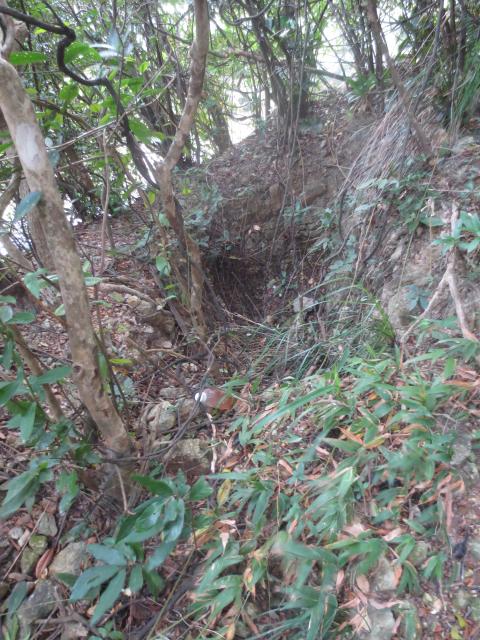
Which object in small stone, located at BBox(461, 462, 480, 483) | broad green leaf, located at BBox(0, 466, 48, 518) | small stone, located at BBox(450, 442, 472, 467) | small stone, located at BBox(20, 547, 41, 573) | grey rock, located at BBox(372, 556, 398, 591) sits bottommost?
grey rock, located at BBox(372, 556, 398, 591)

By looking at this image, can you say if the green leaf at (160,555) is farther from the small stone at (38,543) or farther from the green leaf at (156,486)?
the small stone at (38,543)

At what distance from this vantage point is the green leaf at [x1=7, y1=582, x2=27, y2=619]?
117cm

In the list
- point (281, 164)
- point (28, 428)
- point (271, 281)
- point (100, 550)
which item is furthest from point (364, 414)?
point (281, 164)

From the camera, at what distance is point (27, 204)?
98cm

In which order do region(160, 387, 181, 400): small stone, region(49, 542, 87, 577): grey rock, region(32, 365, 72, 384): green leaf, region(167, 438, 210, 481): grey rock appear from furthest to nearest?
region(160, 387, 181, 400): small stone → region(167, 438, 210, 481): grey rock → region(49, 542, 87, 577): grey rock → region(32, 365, 72, 384): green leaf

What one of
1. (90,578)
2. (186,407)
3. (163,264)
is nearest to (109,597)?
(90,578)


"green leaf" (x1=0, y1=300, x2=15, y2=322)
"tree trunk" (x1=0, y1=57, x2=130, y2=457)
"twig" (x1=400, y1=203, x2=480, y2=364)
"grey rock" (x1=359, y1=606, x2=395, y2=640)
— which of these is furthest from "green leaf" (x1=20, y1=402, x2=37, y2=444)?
"twig" (x1=400, y1=203, x2=480, y2=364)

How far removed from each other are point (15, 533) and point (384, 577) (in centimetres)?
118

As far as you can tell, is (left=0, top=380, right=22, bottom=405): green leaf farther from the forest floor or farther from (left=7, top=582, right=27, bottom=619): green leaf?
(left=7, top=582, right=27, bottom=619): green leaf

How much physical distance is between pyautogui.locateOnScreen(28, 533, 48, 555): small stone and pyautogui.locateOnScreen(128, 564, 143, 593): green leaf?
494mm

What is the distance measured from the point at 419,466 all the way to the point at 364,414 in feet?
0.74

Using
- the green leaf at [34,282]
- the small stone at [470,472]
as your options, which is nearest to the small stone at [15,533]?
the green leaf at [34,282]

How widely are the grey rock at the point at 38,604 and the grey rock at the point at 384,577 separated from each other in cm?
94

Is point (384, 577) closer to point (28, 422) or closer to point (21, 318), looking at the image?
point (28, 422)
